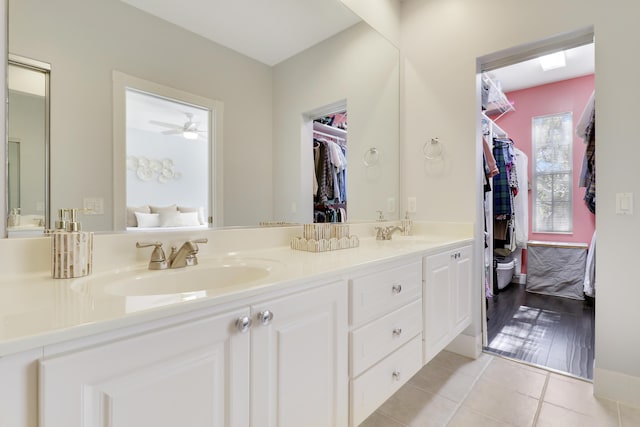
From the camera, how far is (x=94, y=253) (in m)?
0.99

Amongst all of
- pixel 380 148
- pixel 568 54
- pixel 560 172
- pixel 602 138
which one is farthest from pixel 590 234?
pixel 380 148

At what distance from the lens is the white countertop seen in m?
0.49

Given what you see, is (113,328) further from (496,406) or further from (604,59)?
(604,59)

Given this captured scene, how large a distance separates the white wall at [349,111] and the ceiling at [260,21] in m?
0.07

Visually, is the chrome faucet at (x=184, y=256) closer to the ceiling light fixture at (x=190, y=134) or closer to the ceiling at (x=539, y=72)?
the ceiling light fixture at (x=190, y=134)

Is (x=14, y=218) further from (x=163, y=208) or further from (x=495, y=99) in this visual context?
(x=495, y=99)

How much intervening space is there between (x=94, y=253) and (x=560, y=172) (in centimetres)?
453

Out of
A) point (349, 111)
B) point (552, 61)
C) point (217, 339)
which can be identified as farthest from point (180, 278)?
point (552, 61)

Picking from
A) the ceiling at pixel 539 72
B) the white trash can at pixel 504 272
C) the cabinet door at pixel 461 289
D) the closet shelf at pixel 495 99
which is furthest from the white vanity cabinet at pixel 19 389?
the white trash can at pixel 504 272

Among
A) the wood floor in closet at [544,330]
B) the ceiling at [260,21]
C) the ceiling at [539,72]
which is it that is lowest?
the wood floor in closet at [544,330]

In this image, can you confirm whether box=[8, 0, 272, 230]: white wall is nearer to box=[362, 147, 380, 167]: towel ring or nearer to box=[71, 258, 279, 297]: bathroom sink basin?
box=[71, 258, 279, 297]: bathroom sink basin

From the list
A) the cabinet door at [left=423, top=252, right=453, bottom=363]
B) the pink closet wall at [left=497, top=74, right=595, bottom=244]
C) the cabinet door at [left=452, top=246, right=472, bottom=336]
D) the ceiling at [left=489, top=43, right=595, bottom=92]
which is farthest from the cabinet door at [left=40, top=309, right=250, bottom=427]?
the pink closet wall at [left=497, top=74, right=595, bottom=244]

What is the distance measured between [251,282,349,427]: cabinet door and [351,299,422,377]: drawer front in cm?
6

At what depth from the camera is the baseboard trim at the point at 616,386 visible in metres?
1.52
